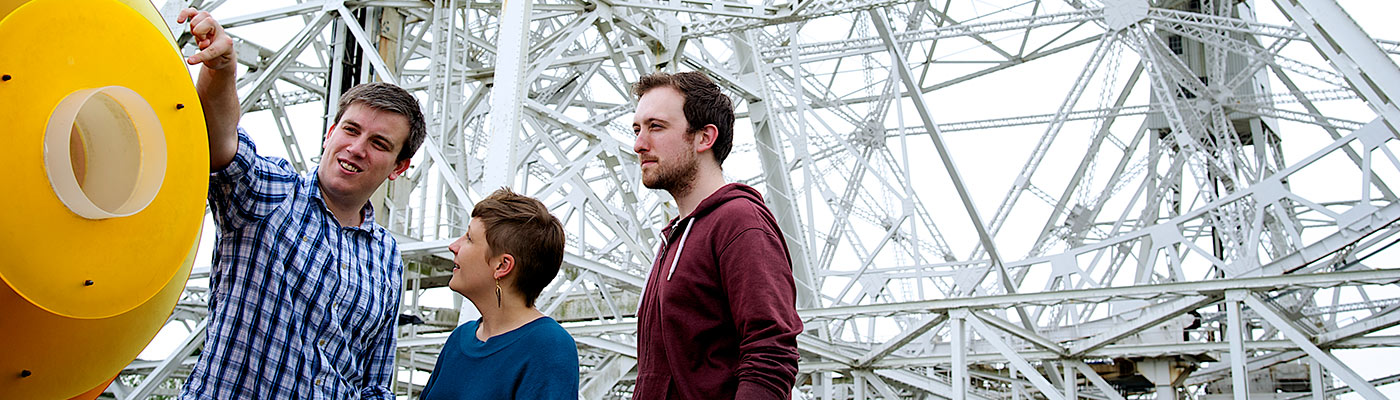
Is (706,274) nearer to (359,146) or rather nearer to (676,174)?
(676,174)

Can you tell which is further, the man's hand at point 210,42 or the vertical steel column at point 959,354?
the vertical steel column at point 959,354

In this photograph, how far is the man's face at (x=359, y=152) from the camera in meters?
3.51

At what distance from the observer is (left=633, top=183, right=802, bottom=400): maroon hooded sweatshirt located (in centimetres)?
308

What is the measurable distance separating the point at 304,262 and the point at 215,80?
734 mm

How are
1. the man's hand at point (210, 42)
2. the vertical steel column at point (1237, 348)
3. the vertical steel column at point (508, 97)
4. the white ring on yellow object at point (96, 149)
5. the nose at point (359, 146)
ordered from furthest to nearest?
the vertical steel column at point (1237, 348) < the vertical steel column at point (508, 97) < the nose at point (359, 146) < the man's hand at point (210, 42) < the white ring on yellow object at point (96, 149)

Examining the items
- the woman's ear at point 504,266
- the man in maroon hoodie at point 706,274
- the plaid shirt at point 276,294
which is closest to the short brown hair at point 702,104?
the man in maroon hoodie at point 706,274

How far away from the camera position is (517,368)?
11.7 feet

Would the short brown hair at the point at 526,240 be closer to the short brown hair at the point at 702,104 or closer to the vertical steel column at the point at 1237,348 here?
the short brown hair at the point at 702,104

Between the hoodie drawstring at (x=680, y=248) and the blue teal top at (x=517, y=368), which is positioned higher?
the hoodie drawstring at (x=680, y=248)

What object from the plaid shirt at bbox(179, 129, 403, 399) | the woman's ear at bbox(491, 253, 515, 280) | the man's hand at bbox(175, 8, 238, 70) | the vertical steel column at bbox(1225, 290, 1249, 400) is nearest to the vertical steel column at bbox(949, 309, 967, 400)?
the vertical steel column at bbox(1225, 290, 1249, 400)

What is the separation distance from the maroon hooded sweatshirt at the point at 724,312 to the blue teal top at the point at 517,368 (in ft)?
0.87

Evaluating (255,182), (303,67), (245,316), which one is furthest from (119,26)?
(303,67)

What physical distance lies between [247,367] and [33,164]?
1164mm

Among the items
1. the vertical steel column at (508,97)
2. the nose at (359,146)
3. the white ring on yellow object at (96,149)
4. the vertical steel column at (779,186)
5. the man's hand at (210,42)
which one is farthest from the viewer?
the vertical steel column at (779,186)
